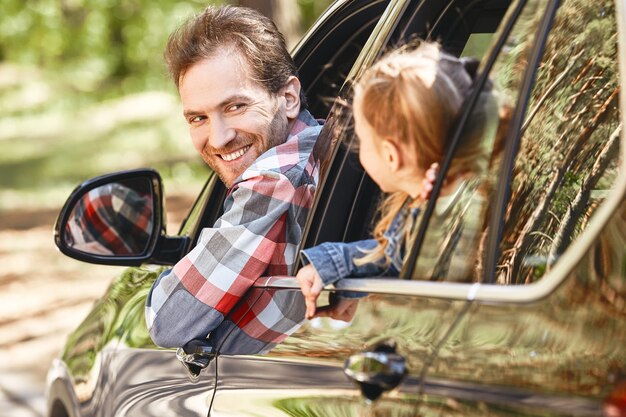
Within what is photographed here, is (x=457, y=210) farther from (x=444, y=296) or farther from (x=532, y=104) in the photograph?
(x=532, y=104)

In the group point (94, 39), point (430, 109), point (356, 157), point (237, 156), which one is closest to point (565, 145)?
point (356, 157)

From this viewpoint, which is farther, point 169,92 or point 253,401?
point 169,92

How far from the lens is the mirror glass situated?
3580 mm

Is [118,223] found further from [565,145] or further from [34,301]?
[34,301]

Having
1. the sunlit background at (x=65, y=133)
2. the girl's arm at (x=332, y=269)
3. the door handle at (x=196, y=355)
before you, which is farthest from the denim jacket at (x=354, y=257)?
the sunlit background at (x=65, y=133)

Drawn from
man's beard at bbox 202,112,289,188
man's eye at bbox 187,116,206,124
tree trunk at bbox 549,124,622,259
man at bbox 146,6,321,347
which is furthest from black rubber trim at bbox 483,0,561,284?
man's eye at bbox 187,116,206,124

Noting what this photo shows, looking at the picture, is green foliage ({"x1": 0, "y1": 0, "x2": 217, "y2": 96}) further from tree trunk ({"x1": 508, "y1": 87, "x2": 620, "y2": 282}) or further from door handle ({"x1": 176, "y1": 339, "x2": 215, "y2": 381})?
tree trunk ({"x1": 508, "y1": 87, "x2": 620, "y2": 282})

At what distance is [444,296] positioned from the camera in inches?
71.6

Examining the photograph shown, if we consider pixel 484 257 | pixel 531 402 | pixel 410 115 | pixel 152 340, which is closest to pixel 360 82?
pixel 410 115

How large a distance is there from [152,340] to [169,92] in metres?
23.9

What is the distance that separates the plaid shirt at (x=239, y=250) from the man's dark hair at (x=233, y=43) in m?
0.36

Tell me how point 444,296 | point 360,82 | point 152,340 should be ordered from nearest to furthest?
point 444,296, point 360,82, point 152,340

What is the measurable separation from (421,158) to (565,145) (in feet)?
1.85

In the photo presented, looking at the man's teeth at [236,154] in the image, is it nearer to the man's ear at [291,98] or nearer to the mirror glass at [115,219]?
the man's ear at [291,98]
